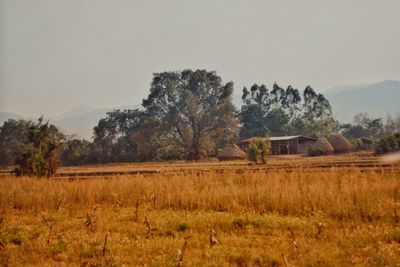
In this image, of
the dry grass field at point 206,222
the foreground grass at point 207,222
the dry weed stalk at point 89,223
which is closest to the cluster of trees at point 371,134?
the foreground grass at point 207,222

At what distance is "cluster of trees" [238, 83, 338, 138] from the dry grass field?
7169cm

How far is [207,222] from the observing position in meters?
7.87

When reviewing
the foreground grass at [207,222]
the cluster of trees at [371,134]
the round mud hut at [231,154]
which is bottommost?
the foreground grass at [207,222]

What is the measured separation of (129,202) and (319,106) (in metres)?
92.5

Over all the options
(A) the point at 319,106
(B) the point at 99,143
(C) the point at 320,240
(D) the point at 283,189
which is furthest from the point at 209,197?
(A) the point at 319,106

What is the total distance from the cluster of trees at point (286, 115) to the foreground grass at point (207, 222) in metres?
71.8

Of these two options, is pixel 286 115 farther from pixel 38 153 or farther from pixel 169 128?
pixel 38 153

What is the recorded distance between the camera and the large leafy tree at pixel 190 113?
61.4 metres

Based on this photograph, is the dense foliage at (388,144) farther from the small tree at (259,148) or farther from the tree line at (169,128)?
the tree line at (169,128)

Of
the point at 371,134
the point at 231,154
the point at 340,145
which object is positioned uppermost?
the point at 371,134

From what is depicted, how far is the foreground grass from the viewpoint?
5.66 meters

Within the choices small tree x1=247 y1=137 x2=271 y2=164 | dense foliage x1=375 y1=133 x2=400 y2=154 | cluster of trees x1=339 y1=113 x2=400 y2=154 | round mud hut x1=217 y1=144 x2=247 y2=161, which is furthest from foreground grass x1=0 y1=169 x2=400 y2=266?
round mud hut x1=217 y1=144 x2=247 y2=161

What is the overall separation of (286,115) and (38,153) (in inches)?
3011

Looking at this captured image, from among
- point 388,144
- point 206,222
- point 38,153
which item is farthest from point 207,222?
point 388,144
